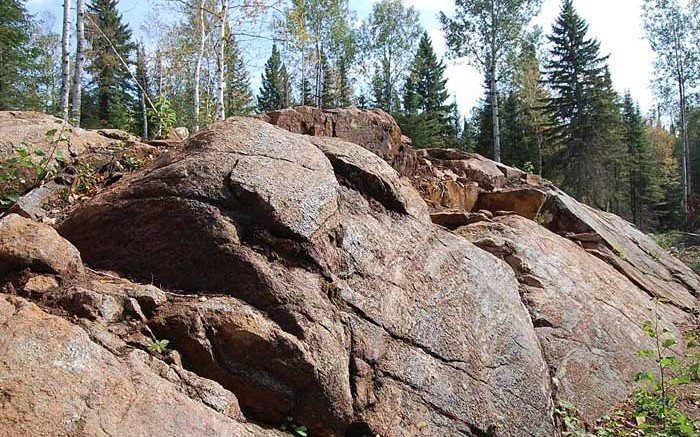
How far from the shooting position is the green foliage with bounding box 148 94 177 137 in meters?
6.98

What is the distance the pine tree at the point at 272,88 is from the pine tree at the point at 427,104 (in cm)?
1352

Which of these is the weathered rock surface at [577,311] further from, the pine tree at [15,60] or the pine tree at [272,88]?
the pine tree at [272,88]

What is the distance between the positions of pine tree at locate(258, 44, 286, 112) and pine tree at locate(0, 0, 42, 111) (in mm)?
24169

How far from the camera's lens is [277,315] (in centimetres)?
357

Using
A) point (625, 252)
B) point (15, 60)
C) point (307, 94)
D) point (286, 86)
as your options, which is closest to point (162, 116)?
point (625, 252)

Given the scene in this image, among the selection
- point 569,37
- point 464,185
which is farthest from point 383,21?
point 464,185

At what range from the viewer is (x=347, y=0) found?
104 feet

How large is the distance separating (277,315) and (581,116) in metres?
29.1

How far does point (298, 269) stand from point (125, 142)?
3.45m

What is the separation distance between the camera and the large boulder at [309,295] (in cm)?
341

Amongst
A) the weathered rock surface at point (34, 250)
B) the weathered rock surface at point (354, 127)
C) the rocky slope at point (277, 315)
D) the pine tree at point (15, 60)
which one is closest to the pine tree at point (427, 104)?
the pine tree at point (15, 60)

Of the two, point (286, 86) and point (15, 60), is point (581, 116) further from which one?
point (15, 60)

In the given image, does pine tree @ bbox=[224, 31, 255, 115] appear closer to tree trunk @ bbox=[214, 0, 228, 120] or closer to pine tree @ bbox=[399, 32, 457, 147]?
tree trunk @ bbox=[214, 0, 228, 120]

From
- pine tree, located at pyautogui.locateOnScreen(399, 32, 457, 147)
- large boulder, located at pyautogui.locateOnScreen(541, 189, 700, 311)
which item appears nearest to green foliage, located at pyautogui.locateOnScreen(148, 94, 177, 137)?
large boulder, located at pyautogui.locateOnScreen(541, 189, 700, 311)
